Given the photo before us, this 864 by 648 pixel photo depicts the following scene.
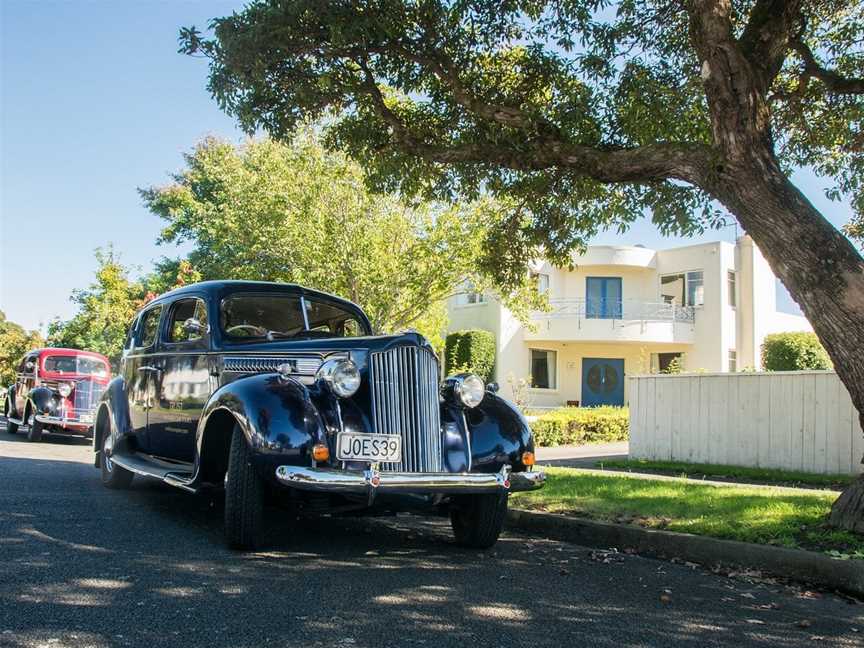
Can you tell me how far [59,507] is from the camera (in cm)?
678

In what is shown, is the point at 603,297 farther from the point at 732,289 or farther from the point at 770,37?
the point at 770,37

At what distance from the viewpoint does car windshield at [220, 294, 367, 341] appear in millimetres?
6586

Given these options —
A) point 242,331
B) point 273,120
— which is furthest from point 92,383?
point 242,331

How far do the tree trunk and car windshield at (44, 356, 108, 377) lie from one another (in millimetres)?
14968

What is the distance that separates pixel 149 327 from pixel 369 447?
4.01 meters

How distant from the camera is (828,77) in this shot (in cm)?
802

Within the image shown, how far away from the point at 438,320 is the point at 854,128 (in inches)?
503

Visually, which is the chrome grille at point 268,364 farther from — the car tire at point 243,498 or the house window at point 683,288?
the house window at point 683,288

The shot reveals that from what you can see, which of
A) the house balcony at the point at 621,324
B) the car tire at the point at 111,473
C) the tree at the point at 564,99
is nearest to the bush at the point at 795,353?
the house balcony at the point at 621,324

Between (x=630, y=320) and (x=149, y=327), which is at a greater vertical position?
(x=630, y=320)

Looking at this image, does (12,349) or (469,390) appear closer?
(469,390)

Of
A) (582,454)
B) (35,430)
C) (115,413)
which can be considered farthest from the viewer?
(35,430)

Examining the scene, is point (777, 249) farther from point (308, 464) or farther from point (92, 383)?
point (92, 383)

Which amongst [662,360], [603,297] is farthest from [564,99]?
[662,360]
